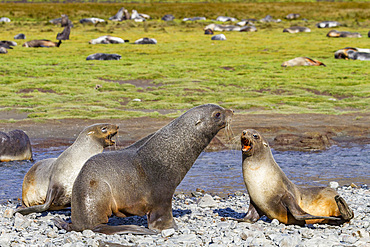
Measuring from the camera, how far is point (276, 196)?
692cm

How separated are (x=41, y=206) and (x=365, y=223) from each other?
4.07 metres

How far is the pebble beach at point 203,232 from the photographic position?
6.11 m

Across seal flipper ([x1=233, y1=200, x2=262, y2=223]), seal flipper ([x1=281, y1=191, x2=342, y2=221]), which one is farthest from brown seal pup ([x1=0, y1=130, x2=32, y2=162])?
seal flipper ([x1=281, y1=191, x2=342, y2=221])

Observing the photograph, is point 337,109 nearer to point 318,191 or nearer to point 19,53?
point 318,191

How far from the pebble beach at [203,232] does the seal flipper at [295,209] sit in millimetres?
161

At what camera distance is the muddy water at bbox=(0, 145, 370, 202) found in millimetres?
10078

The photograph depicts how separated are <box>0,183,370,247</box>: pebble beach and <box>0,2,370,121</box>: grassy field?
32.9ft

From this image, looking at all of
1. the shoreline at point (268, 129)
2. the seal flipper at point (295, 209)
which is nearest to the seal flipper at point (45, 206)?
the seal flipper at point (295, 209)

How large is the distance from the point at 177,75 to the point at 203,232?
19.9 meters

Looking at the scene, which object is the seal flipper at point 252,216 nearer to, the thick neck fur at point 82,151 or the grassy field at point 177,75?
the thick neck fur at point 82,151

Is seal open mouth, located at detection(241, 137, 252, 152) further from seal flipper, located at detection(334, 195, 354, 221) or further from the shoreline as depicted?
the shoreline

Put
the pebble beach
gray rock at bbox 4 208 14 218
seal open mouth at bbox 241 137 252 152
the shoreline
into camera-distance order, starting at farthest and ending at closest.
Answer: the shoreline, gray rock at bbox 4 208 14 218, seal open mouth at bbox 241 137 252 152, the pebble beach

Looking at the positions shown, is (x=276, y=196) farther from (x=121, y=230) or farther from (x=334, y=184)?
(x=334, y=184)

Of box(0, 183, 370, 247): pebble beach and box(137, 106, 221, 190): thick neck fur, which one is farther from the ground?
box(137, 106, 221, 190): thick neck fur
